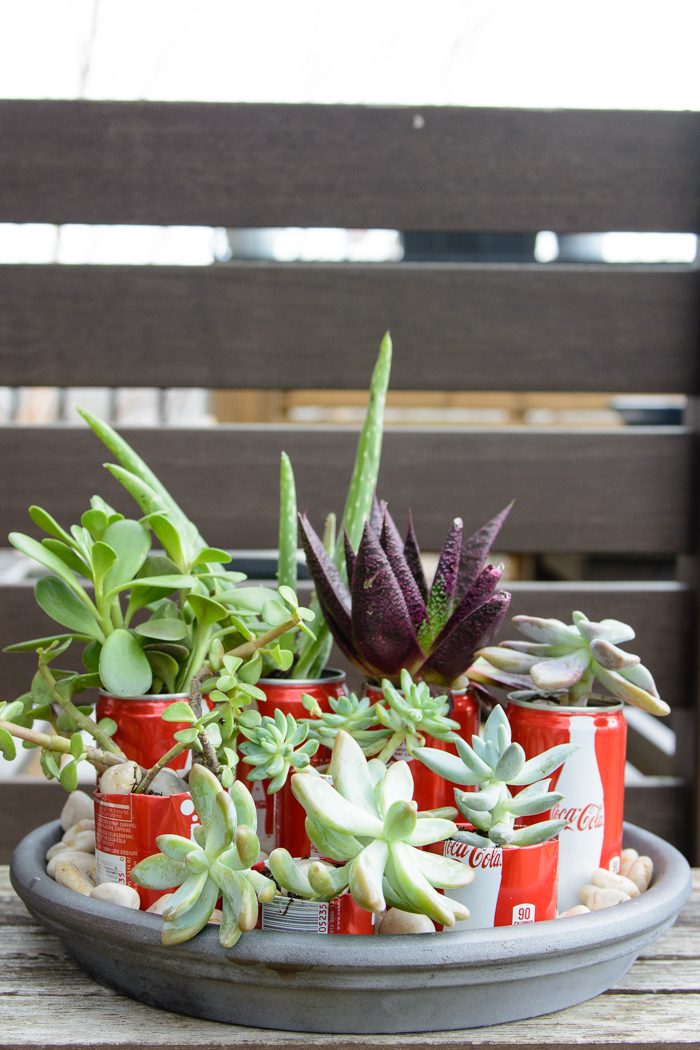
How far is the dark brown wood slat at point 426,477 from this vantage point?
3.96ft

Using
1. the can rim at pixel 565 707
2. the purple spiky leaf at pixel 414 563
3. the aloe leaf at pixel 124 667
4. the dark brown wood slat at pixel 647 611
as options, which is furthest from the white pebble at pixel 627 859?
the dark brown wood slat at pixel 647 611

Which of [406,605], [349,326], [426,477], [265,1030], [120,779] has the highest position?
[349,326]

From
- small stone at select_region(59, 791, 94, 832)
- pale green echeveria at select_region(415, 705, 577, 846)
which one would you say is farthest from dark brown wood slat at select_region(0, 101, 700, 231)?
pale green echeveria at select_region(415, 705, 577, 846)

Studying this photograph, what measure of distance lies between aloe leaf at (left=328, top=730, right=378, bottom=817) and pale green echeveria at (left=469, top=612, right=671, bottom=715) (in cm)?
13

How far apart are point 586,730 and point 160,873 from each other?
248mm

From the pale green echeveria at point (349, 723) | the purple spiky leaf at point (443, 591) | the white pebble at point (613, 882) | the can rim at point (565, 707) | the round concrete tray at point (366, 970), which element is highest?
the purple spiky leaf at point (443, 591)

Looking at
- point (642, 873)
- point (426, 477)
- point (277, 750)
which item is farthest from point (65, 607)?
point (426, 477)

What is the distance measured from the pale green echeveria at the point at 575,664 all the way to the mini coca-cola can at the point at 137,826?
20 cm

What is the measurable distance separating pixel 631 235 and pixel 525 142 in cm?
18

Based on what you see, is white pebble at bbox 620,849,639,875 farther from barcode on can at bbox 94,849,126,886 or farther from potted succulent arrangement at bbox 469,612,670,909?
barcode on can at bbox 94,849,126,886

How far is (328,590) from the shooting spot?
616 millimetres

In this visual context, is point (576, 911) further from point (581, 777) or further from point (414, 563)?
point (414, 563)

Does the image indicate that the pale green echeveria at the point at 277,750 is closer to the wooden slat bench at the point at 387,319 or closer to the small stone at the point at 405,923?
the small stone at the point at 405,923

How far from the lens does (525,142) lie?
120 centimetres
